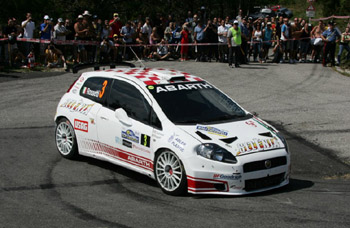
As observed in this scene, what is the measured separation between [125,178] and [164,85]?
1.63 m

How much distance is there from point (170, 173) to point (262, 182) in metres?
1.28

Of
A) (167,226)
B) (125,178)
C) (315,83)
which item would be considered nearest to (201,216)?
(167,226)

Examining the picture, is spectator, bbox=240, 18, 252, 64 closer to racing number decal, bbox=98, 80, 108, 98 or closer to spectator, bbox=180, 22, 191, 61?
spectator, bbox=180, 22, 191, 61

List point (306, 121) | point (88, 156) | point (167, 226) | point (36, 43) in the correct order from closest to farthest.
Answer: point (167, 226), point (88, 156), point (306, 121), point (36, 43)

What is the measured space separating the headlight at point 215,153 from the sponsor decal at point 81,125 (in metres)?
2.65

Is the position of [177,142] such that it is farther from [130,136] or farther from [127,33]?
[127,33]

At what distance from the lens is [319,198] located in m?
7.25

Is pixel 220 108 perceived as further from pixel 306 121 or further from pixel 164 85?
pixel 306 121

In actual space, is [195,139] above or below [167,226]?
above

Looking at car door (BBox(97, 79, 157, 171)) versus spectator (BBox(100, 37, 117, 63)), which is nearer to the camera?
car door (BBox(97, 79, 157, 171))

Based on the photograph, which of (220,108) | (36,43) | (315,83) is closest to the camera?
(220,108)

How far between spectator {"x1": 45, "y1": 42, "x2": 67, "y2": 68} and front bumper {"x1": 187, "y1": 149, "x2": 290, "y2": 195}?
16035 millimetres

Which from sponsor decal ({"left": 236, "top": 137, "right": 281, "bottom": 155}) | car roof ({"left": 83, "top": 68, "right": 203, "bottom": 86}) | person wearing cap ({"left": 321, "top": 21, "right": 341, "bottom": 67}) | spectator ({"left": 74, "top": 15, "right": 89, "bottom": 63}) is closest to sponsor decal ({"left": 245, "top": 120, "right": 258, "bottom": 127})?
sponsor decal ({"left": 236, "top": 137, "right": 281, "bottom": 155})

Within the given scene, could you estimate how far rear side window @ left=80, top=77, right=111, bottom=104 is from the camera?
9094mm
